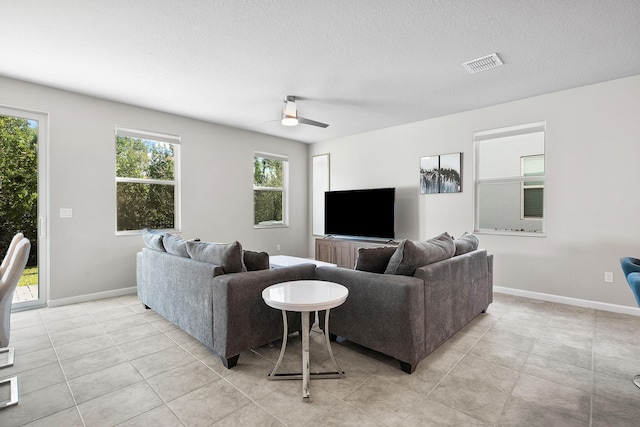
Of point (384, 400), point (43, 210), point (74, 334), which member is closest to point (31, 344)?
point (74, 334)

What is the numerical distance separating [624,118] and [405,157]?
260 cm

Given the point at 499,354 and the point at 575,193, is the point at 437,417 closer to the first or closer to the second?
the point at 499,354

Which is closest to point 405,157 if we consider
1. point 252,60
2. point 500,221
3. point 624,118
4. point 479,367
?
point 500,221

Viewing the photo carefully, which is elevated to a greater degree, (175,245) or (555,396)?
(175,245)

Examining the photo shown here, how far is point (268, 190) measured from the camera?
238 inches

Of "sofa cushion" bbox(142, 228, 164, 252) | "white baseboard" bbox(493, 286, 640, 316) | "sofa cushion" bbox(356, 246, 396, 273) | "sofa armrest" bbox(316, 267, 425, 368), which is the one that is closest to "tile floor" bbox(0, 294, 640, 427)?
"sofa armrest" bbox(316, 267, 425, 368)

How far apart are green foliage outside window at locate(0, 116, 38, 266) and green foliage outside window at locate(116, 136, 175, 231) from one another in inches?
33.3

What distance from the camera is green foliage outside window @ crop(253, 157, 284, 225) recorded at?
5844 millimetres

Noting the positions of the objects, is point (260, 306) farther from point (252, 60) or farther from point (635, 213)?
point (635, 213)

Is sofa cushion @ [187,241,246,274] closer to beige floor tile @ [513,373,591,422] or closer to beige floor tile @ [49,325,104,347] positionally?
beige floor tile @ [49,325,104,347]

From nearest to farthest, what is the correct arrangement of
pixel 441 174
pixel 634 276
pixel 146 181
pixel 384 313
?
1. pixel 634 276
2. pixel 384 313
3. pixel 146 181
4. pixel 441 174

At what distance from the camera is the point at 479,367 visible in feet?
7.21

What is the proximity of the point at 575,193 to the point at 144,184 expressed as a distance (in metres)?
5.60

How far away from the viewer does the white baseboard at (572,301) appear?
329 centimetres
